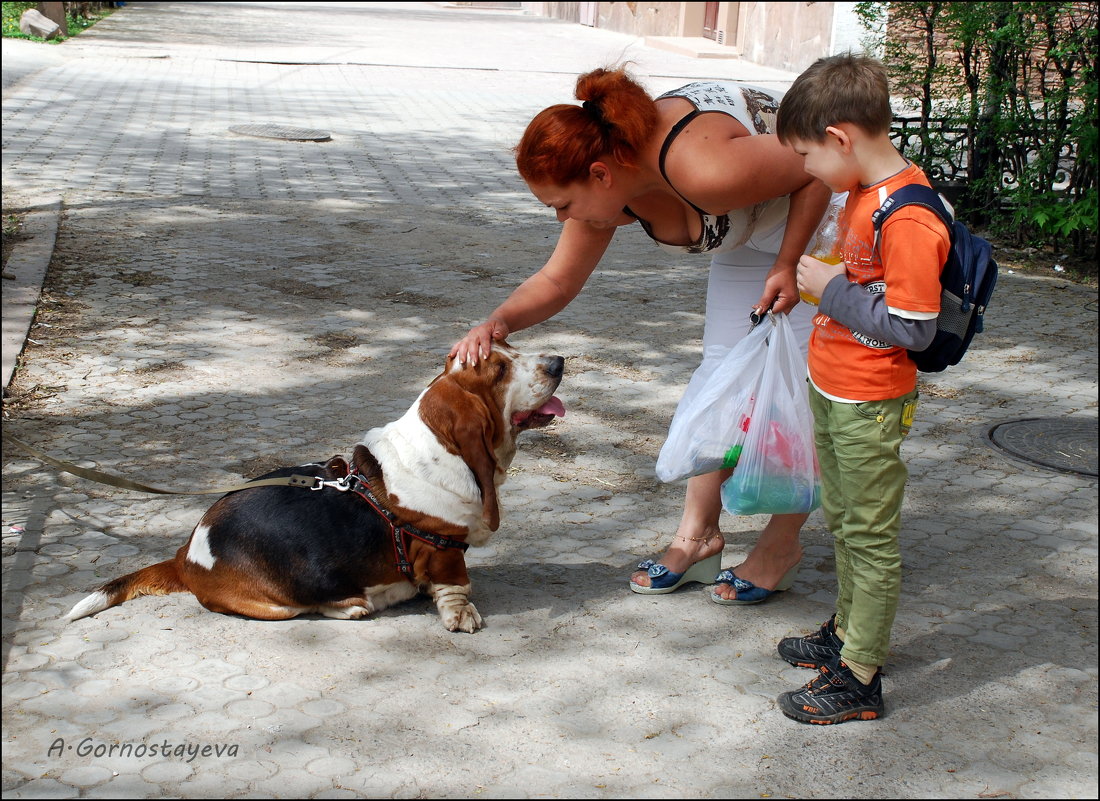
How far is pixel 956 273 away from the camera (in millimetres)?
2711

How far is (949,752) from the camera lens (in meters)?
2.97

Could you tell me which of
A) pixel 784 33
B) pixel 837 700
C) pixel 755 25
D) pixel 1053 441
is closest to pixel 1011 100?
pixel 1053 441

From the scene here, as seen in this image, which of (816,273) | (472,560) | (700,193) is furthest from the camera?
(472,560)

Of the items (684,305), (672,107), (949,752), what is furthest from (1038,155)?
(949,752)

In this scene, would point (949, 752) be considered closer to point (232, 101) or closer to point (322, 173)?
point (322, 173)

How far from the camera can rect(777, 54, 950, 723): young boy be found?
2674 mm

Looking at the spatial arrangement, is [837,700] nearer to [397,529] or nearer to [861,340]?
[861,340]

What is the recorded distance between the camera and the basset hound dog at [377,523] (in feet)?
11.3

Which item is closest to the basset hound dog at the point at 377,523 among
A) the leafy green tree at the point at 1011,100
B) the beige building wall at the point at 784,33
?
the leafy green tree at the point at 1011,100

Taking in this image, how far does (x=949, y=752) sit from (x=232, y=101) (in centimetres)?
1513

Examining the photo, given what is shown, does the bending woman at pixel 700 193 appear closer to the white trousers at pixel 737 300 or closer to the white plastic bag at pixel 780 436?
the white trousers at pixel 737 300

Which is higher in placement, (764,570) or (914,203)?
(914,203)

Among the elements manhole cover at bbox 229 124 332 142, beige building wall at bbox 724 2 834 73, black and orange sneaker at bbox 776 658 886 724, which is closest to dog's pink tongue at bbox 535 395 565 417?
black and orange sneaker at bbox 776 658 886 724

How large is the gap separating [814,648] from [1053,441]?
250cm
